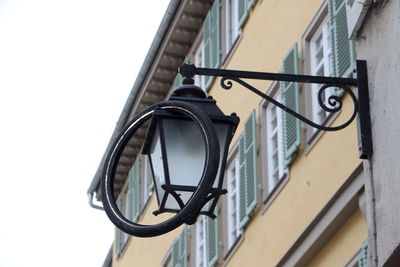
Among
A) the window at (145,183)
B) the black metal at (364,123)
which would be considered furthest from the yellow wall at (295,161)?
the black metal at (364,123)

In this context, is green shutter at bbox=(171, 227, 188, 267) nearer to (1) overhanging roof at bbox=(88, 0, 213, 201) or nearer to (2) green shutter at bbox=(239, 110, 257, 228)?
(1) overhanging roof at bbox=(88, 0, 213, 201)

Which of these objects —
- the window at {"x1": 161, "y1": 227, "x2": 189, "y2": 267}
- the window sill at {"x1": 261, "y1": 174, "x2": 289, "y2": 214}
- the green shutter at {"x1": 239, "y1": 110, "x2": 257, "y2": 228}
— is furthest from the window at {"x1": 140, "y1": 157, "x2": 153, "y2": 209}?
the window sill at {"x1": 261, "y1": 174, "x2": 289, "y2": 214}

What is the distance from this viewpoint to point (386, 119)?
7.09 m

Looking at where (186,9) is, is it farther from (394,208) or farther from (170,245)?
(394,208)

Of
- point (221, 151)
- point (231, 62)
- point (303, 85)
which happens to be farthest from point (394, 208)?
point (231, 62)

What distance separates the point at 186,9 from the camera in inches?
894

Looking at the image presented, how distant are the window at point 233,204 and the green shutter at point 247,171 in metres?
0.43

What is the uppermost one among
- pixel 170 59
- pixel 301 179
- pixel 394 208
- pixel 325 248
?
pixel 170 59

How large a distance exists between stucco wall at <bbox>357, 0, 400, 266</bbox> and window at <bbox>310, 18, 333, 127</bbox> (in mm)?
7521

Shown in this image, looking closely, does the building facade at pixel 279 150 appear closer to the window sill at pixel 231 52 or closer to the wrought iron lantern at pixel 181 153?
the window sill at pixel 231 52

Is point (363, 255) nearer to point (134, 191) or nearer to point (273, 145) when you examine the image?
point (273, 145)

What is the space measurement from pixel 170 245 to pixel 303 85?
6925 millimetres

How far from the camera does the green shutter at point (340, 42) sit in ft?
46.5

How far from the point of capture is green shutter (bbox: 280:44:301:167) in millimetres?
15641
